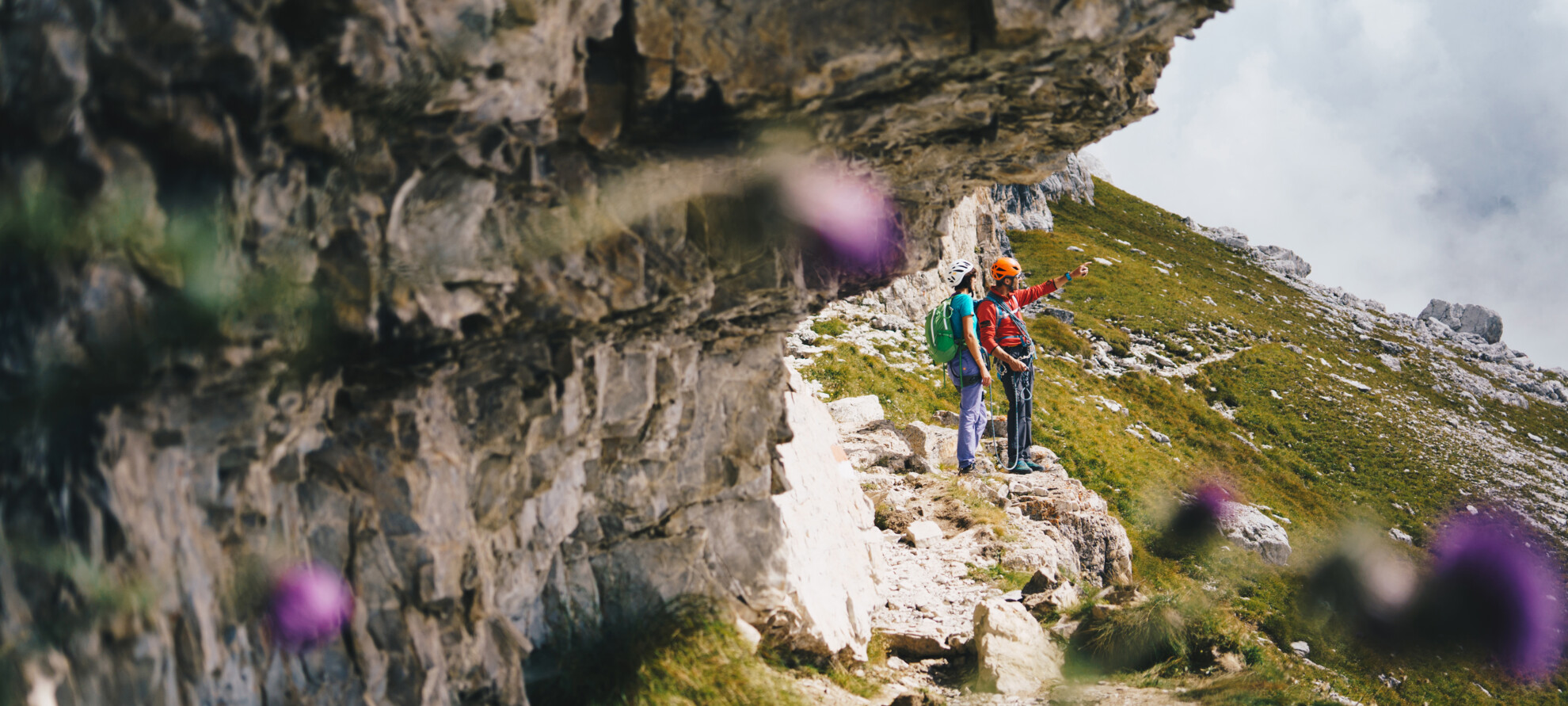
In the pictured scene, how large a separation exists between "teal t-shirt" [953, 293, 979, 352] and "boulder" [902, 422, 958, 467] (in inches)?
182

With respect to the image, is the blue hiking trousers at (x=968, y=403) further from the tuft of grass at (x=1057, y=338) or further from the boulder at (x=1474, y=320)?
the boulder at (x=1474, y=320)

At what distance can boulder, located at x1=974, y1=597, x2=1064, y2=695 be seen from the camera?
870cm

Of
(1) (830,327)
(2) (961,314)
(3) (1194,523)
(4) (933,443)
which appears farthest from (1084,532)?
(1) (830,327)

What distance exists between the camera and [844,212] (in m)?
8.08

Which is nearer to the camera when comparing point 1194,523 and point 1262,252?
point 1194,523

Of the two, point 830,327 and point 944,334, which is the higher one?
point 944,334

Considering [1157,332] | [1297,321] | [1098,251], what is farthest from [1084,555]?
Answer: [1297,321]

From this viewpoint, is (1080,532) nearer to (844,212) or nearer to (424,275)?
(844,212)

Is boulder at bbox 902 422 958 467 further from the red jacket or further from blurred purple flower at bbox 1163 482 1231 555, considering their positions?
blurred purple flower at bbox 1163 482 1231 555

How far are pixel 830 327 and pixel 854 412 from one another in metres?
11.2

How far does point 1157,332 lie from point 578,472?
6196 centimetres

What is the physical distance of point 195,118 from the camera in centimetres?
383

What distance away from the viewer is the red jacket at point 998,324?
13492 mm

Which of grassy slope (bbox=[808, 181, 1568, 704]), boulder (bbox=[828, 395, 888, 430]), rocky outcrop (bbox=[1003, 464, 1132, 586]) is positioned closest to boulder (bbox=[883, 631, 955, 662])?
grassy slope (bbox=[808, 181, 1568, 704])
